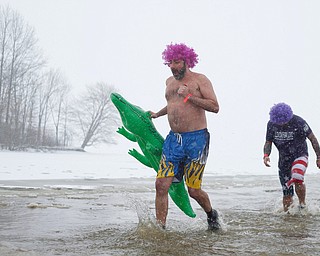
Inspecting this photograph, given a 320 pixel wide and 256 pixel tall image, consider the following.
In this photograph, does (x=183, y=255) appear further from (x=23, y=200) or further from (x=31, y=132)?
(x=31, y=132)

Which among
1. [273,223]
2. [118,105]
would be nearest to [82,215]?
[118,105]

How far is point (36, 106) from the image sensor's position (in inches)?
1550

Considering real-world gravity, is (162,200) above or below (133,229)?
above

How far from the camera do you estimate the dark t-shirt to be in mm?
6137

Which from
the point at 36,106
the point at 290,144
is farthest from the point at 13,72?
the point at 290,144

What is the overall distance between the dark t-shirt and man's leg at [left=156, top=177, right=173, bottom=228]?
2493 millimetres

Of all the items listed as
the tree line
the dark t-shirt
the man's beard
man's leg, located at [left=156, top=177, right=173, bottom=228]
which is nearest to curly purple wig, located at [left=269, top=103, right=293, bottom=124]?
the dark t-shirt

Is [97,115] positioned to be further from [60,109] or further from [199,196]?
[199,196]

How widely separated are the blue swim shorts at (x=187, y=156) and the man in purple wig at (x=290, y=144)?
6.65 ft

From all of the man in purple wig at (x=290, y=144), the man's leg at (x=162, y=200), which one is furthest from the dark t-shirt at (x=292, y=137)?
the man's leg at (x=162, y=200)

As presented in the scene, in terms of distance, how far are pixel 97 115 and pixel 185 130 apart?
147 ft

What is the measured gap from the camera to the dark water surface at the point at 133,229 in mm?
3301

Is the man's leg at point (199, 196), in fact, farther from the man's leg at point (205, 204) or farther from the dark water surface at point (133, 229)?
the dark water surface at point (133, 229)

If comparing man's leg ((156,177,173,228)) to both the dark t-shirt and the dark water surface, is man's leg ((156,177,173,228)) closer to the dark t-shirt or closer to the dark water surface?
the dark water surface
